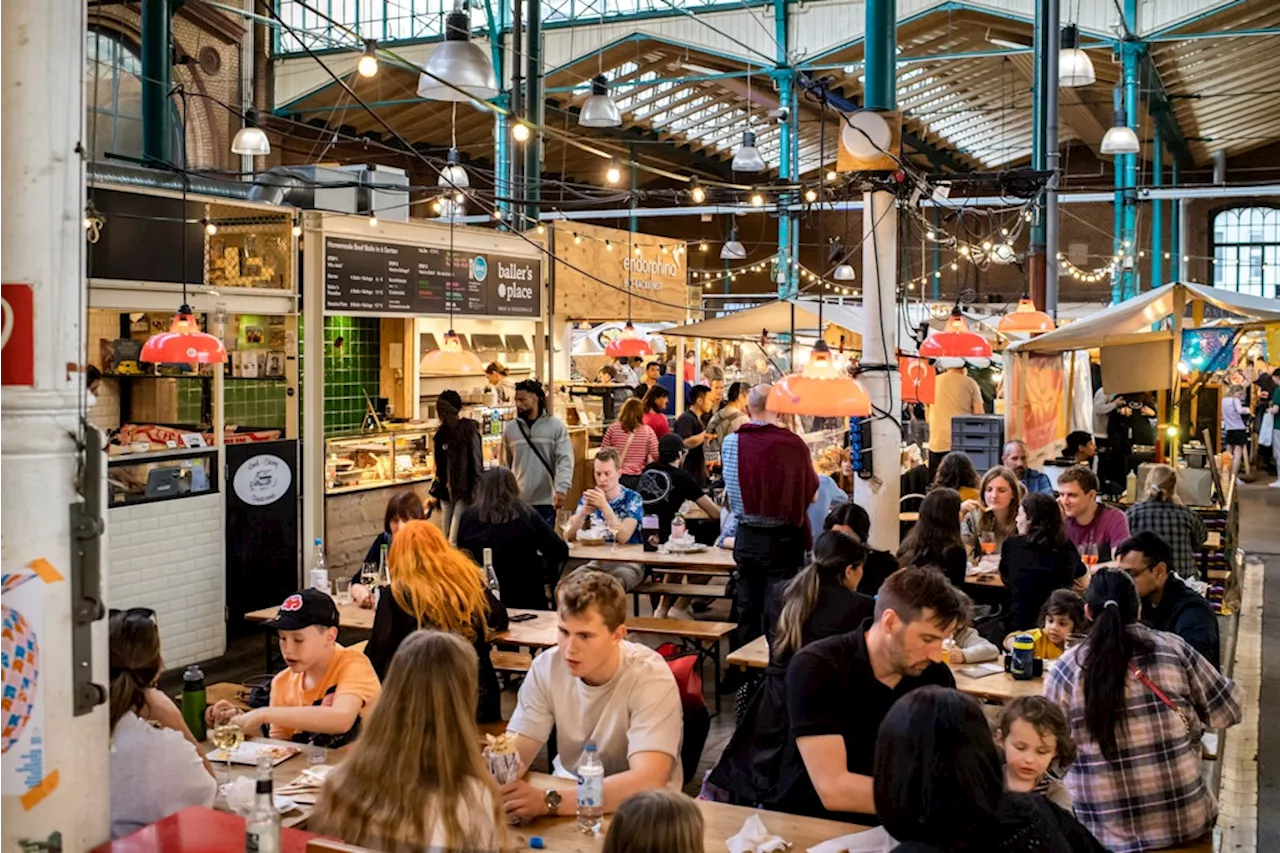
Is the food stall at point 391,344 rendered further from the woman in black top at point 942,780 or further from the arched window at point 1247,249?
the arched window at point 1247,249

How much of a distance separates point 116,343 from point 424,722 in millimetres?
8340

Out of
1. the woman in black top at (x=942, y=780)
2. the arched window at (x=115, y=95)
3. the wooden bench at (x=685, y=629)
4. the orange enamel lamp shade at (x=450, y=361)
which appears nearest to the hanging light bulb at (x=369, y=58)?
the wooden bench at (x=685, y=629)

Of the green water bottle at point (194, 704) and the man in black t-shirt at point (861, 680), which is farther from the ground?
the man in black t-shirt at point (861, 680)

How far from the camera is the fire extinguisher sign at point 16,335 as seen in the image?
2.51 metres

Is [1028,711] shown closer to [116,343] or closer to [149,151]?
[116,343]

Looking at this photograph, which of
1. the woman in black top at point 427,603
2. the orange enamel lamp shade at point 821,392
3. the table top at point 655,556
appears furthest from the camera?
the table top at point 655,556

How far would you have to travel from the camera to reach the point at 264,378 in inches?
406

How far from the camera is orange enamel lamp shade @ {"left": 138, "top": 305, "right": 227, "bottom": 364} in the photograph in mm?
7840

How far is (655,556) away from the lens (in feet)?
27.9

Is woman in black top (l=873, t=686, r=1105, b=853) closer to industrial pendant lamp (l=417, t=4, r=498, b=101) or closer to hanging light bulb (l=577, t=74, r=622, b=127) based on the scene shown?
industrial pendant lamp (l=417, t=4, r=498, b=101)

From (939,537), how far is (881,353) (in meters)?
1.42

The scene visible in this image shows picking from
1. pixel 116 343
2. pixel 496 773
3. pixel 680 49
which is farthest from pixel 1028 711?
pixel 680 49

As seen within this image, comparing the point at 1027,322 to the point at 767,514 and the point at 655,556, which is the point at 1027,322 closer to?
the point at 655,556

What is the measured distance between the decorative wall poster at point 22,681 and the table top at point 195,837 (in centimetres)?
24
